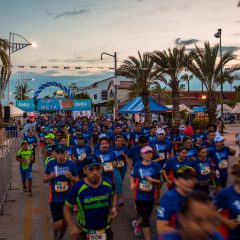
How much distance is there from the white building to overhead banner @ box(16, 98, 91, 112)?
106 ft

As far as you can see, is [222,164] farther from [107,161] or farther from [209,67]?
[209,67]

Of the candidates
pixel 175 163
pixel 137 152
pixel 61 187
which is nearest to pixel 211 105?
pixel 137 152

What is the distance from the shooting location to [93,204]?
5.42 m

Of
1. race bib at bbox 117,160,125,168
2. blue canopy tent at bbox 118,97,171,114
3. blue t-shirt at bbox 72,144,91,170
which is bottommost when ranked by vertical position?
race bib at bbox 117,160,125,168

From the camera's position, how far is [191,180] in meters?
5.01

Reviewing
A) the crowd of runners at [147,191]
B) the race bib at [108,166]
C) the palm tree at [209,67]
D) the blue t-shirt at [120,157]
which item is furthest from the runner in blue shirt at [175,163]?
the palm tree at [209,67]

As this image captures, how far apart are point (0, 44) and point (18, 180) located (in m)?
12.4

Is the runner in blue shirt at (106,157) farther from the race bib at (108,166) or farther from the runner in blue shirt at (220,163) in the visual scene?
the runner in blue shirt at (220,163)

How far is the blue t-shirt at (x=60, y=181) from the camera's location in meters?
7.81

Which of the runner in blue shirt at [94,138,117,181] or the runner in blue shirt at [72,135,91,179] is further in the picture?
the runner in blue shirt at [72,135,91,179]

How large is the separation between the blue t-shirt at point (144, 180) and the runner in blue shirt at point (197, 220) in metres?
4.22

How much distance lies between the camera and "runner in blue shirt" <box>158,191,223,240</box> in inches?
117

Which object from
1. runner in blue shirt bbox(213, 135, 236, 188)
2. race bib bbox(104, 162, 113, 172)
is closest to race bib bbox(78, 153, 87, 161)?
race bib bbox(104, 162, 113, 172)

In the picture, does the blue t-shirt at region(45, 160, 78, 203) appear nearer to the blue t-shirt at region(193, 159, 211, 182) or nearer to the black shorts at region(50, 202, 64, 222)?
the black shorts at region(50, 202, 64, 222)
